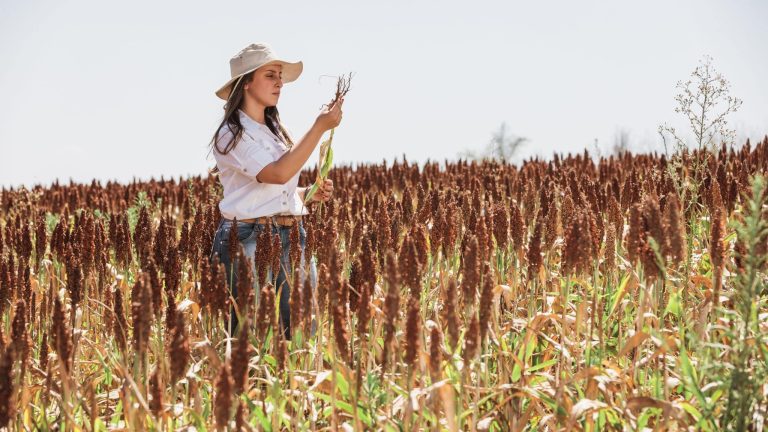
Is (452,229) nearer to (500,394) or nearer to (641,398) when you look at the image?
(500,394)

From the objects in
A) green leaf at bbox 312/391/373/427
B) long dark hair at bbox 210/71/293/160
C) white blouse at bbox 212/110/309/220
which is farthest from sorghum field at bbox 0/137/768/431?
long dark hair at bbox 210/71/293/160

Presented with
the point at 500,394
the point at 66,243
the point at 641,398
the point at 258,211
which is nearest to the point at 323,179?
the point at 258,211

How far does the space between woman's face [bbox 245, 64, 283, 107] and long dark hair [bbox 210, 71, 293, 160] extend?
0.21 ft

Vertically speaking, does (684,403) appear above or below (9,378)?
below

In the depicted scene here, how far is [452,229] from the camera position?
13.7ft

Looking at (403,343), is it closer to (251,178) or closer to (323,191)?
(323,191)

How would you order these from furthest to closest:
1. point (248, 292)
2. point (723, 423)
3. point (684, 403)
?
point (684, 403) < point (248, 292) < point (723, 423)

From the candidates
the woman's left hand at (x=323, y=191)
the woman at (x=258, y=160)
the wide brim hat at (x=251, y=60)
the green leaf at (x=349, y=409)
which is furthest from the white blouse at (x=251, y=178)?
the green leaf at (x=349, y=409)

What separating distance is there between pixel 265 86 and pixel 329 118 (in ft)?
2.70

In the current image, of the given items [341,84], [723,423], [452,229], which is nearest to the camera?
[723,423]

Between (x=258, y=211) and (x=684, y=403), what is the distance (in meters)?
2.94

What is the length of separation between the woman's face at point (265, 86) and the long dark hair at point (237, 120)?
0.06 m

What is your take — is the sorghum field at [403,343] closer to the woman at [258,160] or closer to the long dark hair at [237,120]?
the woman at [258,160]

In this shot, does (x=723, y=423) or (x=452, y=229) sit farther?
(x=452, y=229)
